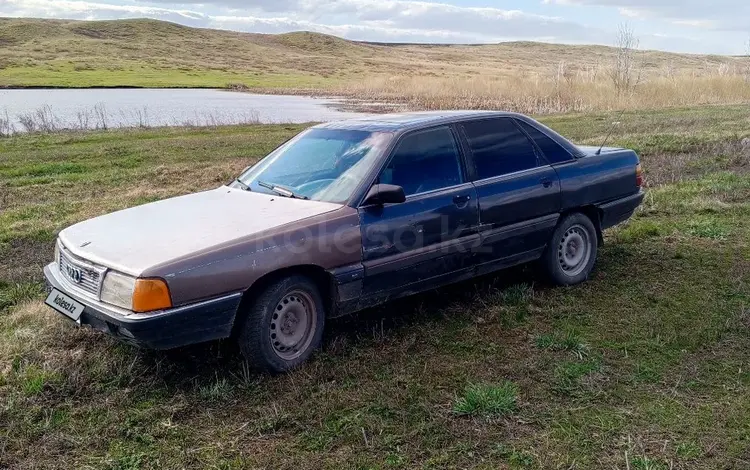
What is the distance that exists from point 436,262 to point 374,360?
91cm

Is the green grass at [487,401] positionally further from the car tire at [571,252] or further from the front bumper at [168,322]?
the car tire at [571,252]

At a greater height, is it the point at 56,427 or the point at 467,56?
the point at 467,56

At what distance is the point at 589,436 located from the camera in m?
3.53

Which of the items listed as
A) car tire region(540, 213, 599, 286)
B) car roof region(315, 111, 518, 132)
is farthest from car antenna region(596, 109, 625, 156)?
car roof region(315, 111, 518, 132)

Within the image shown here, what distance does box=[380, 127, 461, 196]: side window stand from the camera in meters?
4.89

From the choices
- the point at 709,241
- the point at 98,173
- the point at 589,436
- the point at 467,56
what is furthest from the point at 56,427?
the point at 467,56

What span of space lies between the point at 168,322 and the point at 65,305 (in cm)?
92

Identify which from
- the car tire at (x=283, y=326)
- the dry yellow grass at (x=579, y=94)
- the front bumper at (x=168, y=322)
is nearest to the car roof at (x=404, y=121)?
the car tire at (x=283, y=326)

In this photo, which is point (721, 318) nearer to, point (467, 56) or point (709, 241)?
point (709, 241)

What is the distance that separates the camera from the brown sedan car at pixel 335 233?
392 centimetres

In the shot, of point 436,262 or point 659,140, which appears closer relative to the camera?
point 436,262

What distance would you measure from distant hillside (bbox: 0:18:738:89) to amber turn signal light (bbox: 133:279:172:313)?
35963mm

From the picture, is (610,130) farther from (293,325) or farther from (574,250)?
(293,325)

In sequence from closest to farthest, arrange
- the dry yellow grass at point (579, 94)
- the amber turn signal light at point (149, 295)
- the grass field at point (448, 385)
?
the grass field at point (448, 385) < the amber turn signal light at point (149, 295) < the dry yellow grass at point (579, 94)
